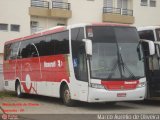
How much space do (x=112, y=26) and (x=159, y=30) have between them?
8.33 ft

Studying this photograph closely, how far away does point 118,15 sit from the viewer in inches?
1615

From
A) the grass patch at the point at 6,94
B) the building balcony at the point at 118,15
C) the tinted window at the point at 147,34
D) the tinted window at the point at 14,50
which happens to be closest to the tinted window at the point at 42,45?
the tinted window at the point at 14,50

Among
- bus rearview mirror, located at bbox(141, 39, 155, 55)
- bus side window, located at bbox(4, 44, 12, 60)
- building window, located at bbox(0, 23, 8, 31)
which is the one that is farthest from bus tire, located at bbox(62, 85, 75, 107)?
building window, located at bbox(0, 23, 8, 31)

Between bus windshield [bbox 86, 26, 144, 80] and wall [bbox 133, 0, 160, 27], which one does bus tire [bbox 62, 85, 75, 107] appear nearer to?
bus windshield [bbox 86, 26, 144, 80]

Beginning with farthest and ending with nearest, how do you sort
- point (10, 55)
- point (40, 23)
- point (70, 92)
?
point (40, 23) < point (10, 55) < point (70, 92)

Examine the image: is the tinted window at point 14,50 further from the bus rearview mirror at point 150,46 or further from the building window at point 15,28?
the bus rearview mirror at point 150,46

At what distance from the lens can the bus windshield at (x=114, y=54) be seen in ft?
64.2

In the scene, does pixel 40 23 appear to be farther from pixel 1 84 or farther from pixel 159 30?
pixel 159 30

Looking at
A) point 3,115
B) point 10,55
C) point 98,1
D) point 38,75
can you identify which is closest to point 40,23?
point 98,1

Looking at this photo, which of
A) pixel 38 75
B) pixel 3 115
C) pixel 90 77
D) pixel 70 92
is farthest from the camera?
pixel 38 75

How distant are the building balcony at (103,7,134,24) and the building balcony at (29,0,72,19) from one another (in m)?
3.43

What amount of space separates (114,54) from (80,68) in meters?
1.43

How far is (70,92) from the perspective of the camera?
68.9ft

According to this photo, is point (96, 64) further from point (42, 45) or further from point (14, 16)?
point (14, 16)
